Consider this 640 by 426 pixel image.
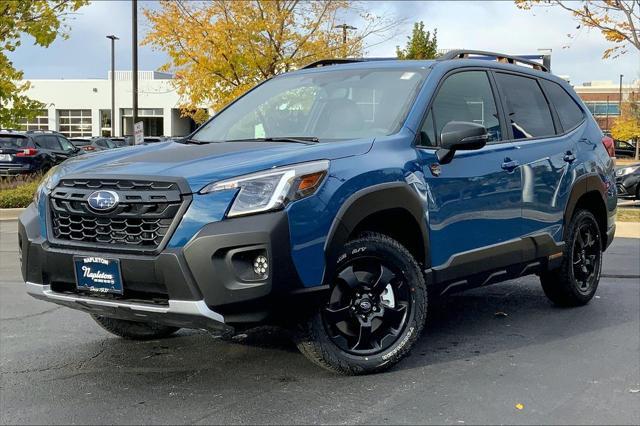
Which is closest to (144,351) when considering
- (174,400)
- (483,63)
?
(174,400)

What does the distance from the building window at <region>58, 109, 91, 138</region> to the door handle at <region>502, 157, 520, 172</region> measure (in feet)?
196

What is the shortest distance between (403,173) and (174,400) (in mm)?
1818

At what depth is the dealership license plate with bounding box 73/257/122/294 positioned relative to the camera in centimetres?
378

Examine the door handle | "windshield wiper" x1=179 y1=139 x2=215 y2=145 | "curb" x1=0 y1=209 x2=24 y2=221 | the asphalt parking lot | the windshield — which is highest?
the windshield

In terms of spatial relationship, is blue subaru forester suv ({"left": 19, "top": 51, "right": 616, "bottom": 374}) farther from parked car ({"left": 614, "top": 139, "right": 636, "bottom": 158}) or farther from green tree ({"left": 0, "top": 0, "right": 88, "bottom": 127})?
parked car ({"left": 614, "top": 139, "right": 636, "bottom": 158})

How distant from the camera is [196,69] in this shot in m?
18.5

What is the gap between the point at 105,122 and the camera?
200ft

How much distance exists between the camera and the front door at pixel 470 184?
15.1 ft

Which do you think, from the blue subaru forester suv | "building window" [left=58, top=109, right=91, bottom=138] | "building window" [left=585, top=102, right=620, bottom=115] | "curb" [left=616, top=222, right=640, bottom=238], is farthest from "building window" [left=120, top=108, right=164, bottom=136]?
the blue subaru forester suv

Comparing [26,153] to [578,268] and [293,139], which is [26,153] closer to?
[578,268]

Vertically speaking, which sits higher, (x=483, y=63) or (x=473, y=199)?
(x=483, y=63)

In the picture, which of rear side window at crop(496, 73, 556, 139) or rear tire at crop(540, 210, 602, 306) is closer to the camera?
rear side window at crop(496, 73, 556, 139)

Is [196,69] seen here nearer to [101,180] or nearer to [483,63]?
[483,63]

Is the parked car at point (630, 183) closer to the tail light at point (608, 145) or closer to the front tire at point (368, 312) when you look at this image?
the tail light at point (608, 145)
